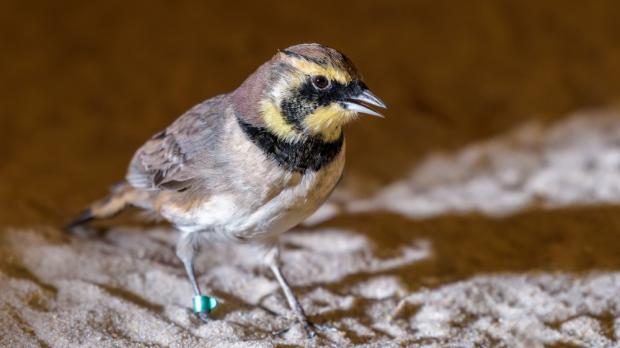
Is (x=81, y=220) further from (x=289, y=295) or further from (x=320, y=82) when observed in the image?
(x=320, y=82)

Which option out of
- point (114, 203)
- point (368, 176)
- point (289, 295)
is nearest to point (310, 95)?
point (289, 295)

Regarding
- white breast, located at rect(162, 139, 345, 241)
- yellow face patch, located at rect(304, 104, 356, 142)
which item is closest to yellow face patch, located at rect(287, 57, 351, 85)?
yellow face patch, located at rect(304, 104, 356, 142)

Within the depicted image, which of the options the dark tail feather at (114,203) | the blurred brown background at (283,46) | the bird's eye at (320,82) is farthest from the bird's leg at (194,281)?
the blurred brown background at (283,46)

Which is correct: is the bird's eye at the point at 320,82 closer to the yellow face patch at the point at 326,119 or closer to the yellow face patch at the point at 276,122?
the yellow face patch at the point at 326,119

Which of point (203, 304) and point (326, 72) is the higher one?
point (326, 72)

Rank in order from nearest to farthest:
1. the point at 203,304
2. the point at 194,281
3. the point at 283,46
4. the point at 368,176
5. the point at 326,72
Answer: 1. the point at 326,72
2. the point at 203,304
3. the point at 194,281
4. the point at 368,176
5. the point at 283,46

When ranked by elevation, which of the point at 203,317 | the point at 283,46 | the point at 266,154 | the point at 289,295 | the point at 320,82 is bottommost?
the point at 203,317

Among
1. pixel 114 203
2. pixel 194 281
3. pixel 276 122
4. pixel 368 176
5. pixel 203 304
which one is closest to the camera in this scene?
pixel 276 122

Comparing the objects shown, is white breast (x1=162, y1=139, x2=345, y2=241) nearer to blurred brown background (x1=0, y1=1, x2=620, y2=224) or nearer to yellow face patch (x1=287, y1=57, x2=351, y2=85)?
yellow face patch (x1=287, y1=57, x2=351, y2=85)
